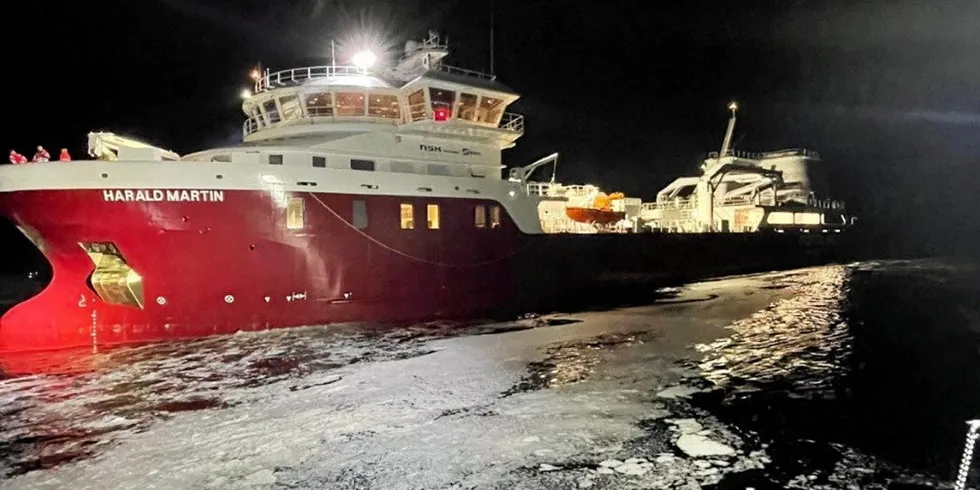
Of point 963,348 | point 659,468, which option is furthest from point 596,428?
point 963,348

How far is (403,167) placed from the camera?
16.1 metres

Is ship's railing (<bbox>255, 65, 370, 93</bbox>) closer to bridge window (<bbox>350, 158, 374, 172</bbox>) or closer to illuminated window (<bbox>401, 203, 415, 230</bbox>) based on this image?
bridge window (<bbox>350, 158, 374, 172</bbox>)

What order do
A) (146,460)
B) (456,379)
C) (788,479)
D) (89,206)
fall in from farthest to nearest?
1. (89,206)
2. (456,379)
3. (146,460)
4. (788,479)

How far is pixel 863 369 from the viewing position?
1057 cm

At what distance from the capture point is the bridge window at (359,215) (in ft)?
48.9

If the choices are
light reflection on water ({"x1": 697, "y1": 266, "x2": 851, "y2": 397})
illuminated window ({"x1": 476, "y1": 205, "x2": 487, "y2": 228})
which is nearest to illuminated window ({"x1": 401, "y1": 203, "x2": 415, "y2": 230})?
illuminated window ({"x1": 476, "y1": 205, "x2": 487, "y2": 228})

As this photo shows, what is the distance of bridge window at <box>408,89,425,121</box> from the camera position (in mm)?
16438

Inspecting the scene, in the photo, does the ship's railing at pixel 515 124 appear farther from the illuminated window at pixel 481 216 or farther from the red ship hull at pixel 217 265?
the red ship hull at pixel 217 265

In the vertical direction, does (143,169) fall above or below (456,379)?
above

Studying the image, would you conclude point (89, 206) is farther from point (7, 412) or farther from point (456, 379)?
point (456, 379)

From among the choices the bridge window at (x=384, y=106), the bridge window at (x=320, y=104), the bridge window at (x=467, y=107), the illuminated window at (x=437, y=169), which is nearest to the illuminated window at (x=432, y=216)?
the illuminated window at (x=437, y=169)

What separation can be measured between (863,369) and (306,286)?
11735 mm

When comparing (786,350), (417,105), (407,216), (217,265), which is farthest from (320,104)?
(786,350)

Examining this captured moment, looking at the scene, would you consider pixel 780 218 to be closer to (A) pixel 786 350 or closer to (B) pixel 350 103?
(A) pixel 786 350
